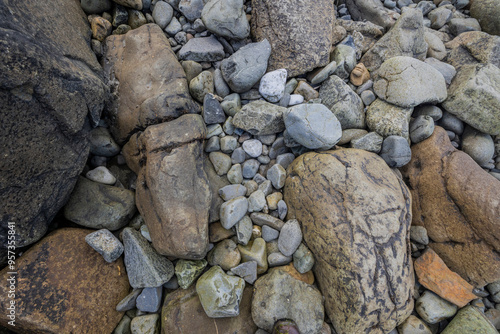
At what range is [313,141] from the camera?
2301 millimetres

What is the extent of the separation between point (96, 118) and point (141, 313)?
1.74m

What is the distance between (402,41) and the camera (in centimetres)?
282

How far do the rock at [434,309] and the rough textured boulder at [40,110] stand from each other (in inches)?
129

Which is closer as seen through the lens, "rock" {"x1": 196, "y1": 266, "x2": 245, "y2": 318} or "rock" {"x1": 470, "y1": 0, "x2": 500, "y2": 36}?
"rock" {"x1": 196, "y1": 266, "x2": 245, "y2": 318}

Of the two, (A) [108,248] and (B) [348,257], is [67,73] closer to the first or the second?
(A) [108,248]

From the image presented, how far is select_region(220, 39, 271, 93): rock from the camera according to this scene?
8.11ft

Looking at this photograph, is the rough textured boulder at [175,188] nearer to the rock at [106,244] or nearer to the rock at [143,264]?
the rock at [143,264]

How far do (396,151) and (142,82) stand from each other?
8.33ft

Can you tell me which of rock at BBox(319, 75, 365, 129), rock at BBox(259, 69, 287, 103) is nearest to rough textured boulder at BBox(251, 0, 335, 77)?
rock at BBox(259, 69, 287, 103)

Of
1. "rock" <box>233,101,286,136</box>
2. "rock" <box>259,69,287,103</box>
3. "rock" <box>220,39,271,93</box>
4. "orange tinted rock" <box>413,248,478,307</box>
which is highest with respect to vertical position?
"rock" <box>220,39,271,93</box>

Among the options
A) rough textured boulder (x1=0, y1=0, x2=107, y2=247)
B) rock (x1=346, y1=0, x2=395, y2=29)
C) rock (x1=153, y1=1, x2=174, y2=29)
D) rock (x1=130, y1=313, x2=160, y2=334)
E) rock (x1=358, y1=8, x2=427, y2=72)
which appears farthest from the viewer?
rock (x1=346, y1=0, x2=395, y2=29)

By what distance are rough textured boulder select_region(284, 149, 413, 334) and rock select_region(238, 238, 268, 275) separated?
0.41 m

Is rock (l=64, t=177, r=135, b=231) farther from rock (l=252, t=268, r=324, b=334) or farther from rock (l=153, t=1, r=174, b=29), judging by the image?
rock (l=153, t=1, r=174, b=29)

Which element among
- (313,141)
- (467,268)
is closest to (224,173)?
(313,141)
